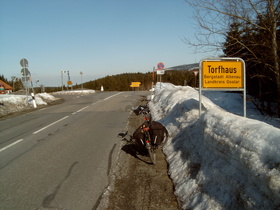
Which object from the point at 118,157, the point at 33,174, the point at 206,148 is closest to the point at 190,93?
the point at 118,157

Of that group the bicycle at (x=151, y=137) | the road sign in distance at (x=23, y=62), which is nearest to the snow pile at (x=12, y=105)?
the road sign in distance at (x=23, y=62)

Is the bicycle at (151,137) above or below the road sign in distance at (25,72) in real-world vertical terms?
below

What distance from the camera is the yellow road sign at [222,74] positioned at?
5.34 meters

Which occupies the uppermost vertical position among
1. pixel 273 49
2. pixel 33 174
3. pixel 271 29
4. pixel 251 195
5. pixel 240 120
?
pixel 271 29

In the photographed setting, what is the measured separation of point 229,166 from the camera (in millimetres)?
3201

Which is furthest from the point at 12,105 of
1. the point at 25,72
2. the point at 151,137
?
the point at 151,137

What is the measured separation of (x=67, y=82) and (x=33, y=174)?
46.9 metres

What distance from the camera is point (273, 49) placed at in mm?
6988

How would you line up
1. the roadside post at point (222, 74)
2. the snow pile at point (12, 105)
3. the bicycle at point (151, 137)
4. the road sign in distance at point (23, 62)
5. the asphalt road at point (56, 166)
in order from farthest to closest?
the road sign in distance at point (23, 62) < the snow pile at point (12, 105) < the roadside post at point (222, 74) < the bicycle at point (151, 137) < the asphalt road at point (56, 166)

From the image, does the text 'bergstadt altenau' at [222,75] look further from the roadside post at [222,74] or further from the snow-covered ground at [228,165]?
the snow-covered ground at [228,165]

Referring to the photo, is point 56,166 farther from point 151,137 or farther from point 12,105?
point 12,105

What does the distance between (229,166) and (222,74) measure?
2.80m

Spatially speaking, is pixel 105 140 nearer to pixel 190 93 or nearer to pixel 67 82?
pixel 190 93

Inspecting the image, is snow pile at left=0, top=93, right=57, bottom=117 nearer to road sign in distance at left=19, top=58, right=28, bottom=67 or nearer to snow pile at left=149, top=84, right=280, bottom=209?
road sign in distance at left=19, top=58, right=28, bottom=67
